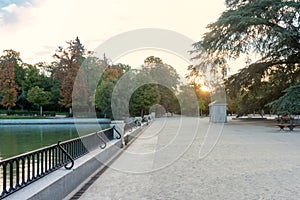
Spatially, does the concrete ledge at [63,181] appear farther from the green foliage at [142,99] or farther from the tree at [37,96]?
the tree at [37,96]

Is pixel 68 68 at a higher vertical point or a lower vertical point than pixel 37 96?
higher

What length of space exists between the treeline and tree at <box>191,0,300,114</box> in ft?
40.0

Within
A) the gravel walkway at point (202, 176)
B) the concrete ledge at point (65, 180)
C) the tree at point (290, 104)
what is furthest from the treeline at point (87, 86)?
the concrete ledge at point (65, 180)

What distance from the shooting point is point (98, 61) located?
4262 cm

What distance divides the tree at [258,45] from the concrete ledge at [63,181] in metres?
14.2

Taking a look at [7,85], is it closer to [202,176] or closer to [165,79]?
[165,79]

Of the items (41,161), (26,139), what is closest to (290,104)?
(26,139)

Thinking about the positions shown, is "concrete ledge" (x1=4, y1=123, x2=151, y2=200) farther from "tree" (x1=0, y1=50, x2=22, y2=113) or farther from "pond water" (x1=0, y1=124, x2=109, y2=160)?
"tree" (x1=0, y1=50, x2=22, y2=113)

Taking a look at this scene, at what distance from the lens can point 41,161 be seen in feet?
12.4

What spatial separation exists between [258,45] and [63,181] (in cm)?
1780

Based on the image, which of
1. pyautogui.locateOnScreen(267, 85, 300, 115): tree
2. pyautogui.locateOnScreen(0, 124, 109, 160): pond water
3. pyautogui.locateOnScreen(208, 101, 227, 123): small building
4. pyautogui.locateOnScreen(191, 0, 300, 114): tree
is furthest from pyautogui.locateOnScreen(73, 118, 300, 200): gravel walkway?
pyautogui.locateOnScreen(208, 101, 227, 123): small building

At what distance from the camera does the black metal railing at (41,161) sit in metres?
3.04

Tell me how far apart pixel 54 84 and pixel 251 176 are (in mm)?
42184

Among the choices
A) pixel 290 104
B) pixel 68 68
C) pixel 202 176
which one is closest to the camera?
pixel 202 176
